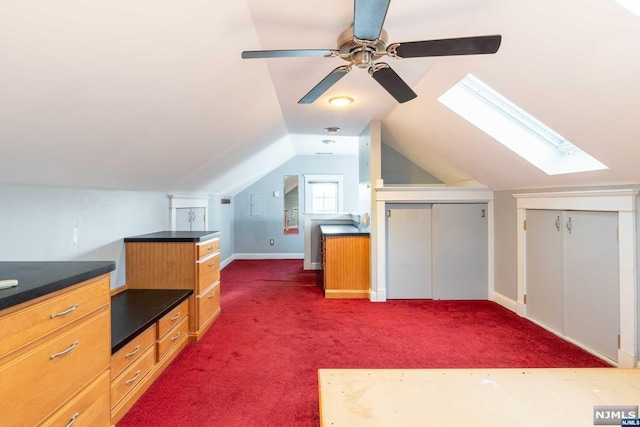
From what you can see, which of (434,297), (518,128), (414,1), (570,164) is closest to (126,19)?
(414,1)

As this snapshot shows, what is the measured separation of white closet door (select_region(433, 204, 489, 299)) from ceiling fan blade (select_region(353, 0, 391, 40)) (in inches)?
113

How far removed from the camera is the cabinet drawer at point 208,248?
2778 millimetres

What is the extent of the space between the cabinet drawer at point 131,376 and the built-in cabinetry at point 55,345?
0.82 ft

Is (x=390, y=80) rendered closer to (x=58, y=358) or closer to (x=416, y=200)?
(x=58, y=358)

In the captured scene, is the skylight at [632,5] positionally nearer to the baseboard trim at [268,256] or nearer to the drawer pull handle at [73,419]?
the drawer pull handle at [73,419]

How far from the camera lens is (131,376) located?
6.05ft

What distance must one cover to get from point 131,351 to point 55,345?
2.57 feet

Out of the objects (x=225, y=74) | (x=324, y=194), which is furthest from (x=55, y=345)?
(x=324, y=194)

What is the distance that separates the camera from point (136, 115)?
1.83 m

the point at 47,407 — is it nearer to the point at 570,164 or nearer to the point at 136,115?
the point at 136,115

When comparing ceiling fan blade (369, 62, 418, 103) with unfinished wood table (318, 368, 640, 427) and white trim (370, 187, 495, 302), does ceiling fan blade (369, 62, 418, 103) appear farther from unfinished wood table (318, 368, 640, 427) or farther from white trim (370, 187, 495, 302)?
white trim (370, 187, 495, 302)

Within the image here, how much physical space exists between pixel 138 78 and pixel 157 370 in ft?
6.26

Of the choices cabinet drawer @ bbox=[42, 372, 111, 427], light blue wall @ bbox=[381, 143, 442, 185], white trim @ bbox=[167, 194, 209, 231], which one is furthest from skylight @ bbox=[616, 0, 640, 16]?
white trim @ bbox=[167, 194, 209, 231]

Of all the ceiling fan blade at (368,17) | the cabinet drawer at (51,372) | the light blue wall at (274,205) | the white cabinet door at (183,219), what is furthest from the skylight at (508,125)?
the light blue wall at (274,205)
